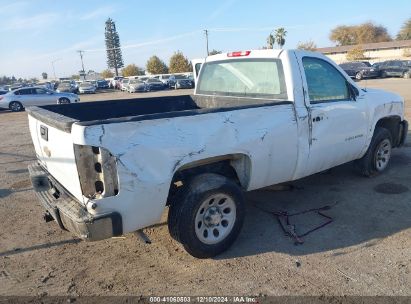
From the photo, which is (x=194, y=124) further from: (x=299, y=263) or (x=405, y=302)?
(x=405, y=302)

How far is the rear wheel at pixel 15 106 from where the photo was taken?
2400 cm

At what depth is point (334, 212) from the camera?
15.5ft

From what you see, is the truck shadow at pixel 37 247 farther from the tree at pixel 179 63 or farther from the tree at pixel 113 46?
the tree at pixel 113 46

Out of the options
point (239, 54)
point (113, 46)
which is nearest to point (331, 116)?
point (239, 54)

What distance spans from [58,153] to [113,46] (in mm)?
106722

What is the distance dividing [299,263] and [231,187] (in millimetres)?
966

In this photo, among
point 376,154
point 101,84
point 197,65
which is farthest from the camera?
point 101,84

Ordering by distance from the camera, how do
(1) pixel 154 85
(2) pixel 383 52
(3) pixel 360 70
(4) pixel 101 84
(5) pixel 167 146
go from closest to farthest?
(5) pixel 167 146
(3) pixel 360 70
(1) pixel 154 85
(4) pixel 101 84
(2) pixel 383 52

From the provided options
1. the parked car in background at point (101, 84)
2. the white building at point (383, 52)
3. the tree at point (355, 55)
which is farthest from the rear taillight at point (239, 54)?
the tree at point (355, 55)

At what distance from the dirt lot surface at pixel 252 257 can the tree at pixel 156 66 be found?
86.1m

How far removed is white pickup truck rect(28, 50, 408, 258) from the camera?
9.96 ft

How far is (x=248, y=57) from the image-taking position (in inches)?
192

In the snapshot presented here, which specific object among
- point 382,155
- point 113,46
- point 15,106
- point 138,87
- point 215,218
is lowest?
point 138,87

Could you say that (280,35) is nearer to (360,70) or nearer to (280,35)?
(280,35)
